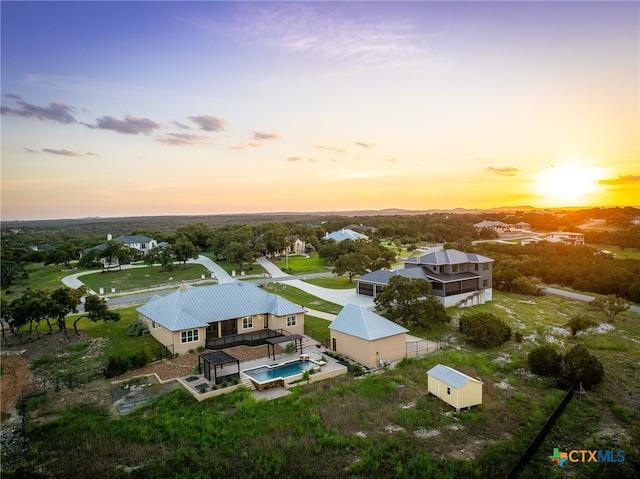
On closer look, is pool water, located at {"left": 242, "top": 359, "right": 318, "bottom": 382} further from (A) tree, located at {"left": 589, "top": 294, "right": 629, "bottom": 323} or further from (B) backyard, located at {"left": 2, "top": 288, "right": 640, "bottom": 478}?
→ (A) tree, located at {"left": 589, "top": 294, "right": 629, "bottom": 323}

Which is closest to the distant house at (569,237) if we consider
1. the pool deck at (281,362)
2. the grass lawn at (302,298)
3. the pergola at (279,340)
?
the grass lawn at (302,298)

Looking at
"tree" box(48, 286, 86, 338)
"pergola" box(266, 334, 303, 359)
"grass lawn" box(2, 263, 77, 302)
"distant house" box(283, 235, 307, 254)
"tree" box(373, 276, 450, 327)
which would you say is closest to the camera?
"pergola" box(266, 334, 303, 359)

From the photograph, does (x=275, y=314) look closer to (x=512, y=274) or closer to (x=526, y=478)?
(x=526, y=478)

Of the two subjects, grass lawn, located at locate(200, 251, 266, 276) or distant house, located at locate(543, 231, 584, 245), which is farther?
distant house, located at locate(543, 231, 584, 245)

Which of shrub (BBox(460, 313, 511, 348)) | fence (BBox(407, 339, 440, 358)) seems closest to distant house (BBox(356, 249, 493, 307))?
shrub (BBox(460, 313, 511, 348))

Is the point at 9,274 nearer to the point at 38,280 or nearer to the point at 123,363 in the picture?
the point at 38,280

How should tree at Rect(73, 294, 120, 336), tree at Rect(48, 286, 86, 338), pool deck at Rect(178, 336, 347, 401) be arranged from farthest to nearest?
tree at Rect(73, 294, 120, 336) → tree at Rect(48, 286, 86, 338) → pool deck at Rect(178, 336, 347, 401)
